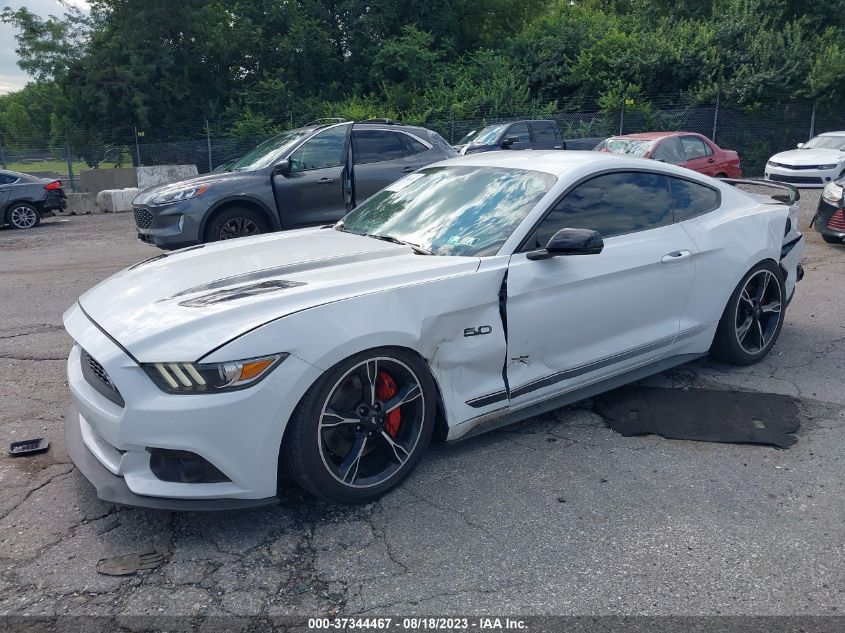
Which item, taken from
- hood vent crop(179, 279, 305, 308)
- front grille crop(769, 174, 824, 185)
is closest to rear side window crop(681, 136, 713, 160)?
front grille crop(769, 174, 824, 185)

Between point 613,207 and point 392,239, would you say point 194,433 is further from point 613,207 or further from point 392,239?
point 613,207

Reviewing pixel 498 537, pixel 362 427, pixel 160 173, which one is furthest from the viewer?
pixel 160 173

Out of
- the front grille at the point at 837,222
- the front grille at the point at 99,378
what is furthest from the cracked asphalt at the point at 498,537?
the front grille at the point at 837,222

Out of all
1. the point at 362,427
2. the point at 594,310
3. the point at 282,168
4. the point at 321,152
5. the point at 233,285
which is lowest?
the point at 362,427

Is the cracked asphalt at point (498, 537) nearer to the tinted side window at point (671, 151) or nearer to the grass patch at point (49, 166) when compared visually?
the tinted side window at point (671, 151)

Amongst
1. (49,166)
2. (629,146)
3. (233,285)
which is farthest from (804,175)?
(49,166)

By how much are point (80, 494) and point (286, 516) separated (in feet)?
3.46

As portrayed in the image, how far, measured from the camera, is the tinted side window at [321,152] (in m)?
9.06

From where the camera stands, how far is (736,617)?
8.54 ft

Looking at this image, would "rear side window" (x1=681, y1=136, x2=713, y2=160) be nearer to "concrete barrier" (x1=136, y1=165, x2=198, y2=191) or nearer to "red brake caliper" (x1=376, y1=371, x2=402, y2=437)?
"concrete barrier" (x1=136, y1=165, x2=198, y2=191)

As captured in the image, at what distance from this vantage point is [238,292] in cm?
334

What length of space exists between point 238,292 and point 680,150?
13976mm

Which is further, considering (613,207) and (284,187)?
(284,187)

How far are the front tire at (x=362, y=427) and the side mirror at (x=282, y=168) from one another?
6.04 meters
